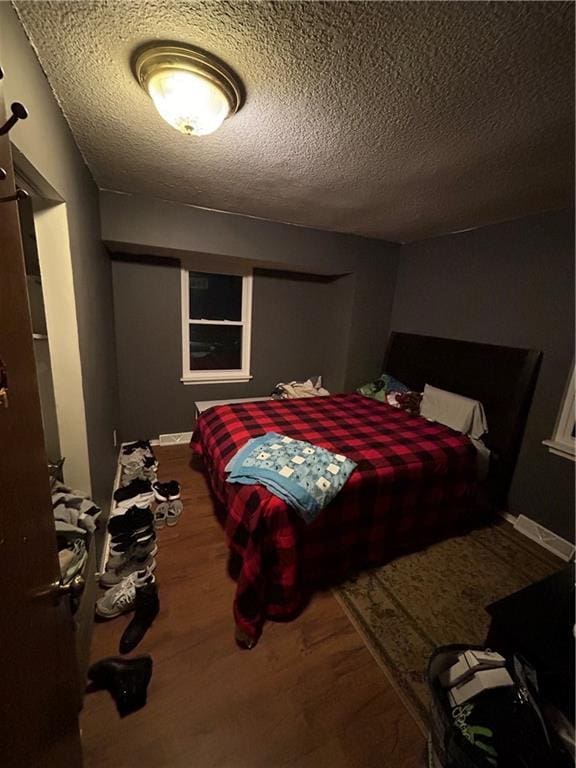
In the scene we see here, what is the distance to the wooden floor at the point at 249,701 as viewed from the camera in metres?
1.10

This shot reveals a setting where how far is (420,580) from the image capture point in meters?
1.85

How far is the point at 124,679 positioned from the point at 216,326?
9.56 feet

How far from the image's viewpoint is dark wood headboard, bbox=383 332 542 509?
233 centimetres

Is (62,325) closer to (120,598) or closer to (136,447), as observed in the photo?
(120,598)

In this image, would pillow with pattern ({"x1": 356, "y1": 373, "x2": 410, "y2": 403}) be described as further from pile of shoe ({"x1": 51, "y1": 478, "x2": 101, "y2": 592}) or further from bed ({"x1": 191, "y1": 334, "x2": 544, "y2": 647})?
pile of shoe ({"x1": 51, "y1": 478, "x2": 101, "y2": 592})

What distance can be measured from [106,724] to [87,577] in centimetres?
52

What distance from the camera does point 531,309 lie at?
232cm

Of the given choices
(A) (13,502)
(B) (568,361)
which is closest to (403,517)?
(B) (568,361)

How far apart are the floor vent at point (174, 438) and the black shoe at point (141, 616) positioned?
1.94m

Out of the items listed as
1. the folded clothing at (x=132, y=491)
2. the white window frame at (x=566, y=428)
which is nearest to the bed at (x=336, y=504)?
the white window frame at (x=566, y=428)

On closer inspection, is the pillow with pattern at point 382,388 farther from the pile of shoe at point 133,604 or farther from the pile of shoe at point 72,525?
the pile of shoe at point 72,525

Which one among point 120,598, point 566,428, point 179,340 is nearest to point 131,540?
point 120,598

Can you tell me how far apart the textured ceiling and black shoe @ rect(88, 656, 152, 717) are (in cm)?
231

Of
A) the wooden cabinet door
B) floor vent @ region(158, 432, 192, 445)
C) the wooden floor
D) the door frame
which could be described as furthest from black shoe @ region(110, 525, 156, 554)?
floor vent @ region(158, 432, 192, 445)
